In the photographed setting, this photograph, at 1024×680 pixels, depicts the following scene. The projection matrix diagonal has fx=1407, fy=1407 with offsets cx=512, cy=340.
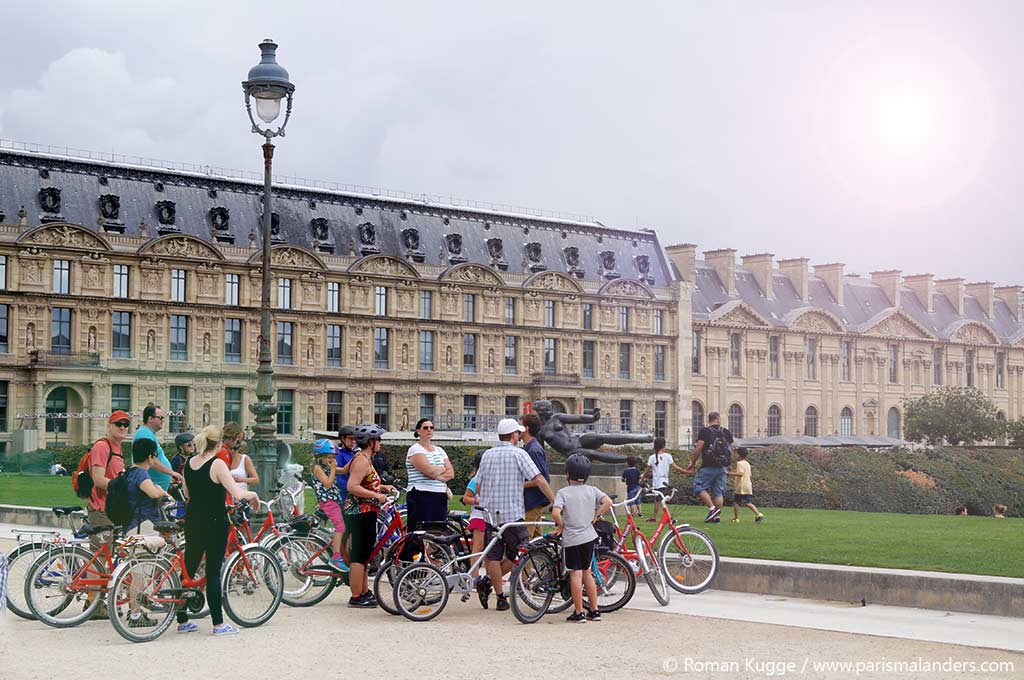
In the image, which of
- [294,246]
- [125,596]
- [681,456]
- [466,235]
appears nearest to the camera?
[125,596]

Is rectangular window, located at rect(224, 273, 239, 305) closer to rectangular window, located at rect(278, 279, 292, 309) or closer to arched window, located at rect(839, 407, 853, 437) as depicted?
rectangular window, located at rect(278, 279, 292, 309)

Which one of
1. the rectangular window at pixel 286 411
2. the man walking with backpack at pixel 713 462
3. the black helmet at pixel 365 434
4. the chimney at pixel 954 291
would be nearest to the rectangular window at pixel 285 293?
the rectangular window at pixel 286 411

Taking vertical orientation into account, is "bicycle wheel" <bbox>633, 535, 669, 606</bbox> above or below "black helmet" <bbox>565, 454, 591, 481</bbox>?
below

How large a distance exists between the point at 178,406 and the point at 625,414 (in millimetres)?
27959

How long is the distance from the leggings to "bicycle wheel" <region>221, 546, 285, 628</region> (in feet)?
0.88

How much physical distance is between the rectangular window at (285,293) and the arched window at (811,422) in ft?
127

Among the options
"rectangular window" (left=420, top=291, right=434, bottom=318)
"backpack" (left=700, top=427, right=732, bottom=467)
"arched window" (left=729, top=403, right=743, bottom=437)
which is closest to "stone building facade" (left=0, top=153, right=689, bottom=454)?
"rectangular window" (left=420, top=291, right=434, bottom=318)

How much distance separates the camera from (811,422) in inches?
3755

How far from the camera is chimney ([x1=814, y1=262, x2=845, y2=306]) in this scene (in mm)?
96500

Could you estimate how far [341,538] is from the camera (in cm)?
1536

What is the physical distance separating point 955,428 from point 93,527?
78.9 m

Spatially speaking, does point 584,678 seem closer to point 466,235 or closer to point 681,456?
point 681,456

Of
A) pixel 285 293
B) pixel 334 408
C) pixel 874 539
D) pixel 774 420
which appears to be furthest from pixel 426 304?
pixel 874 539

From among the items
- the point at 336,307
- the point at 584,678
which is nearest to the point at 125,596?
the point at 584,678
